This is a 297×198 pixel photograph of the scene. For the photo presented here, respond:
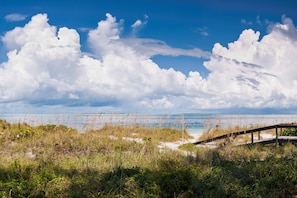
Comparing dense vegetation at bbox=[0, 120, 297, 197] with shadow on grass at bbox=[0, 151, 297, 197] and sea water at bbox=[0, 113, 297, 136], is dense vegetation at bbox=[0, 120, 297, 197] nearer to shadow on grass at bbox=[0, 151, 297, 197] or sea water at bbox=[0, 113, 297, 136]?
shadow on grass at bbox=[0, 151, 297, 197]

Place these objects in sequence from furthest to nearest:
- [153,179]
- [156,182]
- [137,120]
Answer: [137,120], [153,179], [156,182]

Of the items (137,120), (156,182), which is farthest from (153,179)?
(137,120)

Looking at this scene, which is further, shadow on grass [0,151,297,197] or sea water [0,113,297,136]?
sea water [0,113,297,136]

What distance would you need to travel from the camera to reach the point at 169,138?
58.7 ft

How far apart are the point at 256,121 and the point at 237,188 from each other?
1920cm

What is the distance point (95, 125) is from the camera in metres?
18.3

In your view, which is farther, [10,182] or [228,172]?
[228,172]

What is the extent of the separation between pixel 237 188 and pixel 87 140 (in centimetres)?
844

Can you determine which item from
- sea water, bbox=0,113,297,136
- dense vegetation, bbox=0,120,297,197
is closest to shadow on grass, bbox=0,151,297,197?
dense vegetation, bbox=0,120,297,197

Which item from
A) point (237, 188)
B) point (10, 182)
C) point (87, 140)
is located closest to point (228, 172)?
point (237, 188)

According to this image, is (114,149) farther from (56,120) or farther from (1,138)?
(56,120)

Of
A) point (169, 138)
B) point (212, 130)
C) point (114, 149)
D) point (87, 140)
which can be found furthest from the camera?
point (212, 130)

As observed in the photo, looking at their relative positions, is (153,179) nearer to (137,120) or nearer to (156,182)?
(156,182)

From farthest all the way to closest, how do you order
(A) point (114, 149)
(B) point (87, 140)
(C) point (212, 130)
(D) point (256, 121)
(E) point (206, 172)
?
(D) point (256, 121) < (C) point (212, 130) < (B) point (87, 140) < (A) point (114, 149) < (E) point (206, 172)
